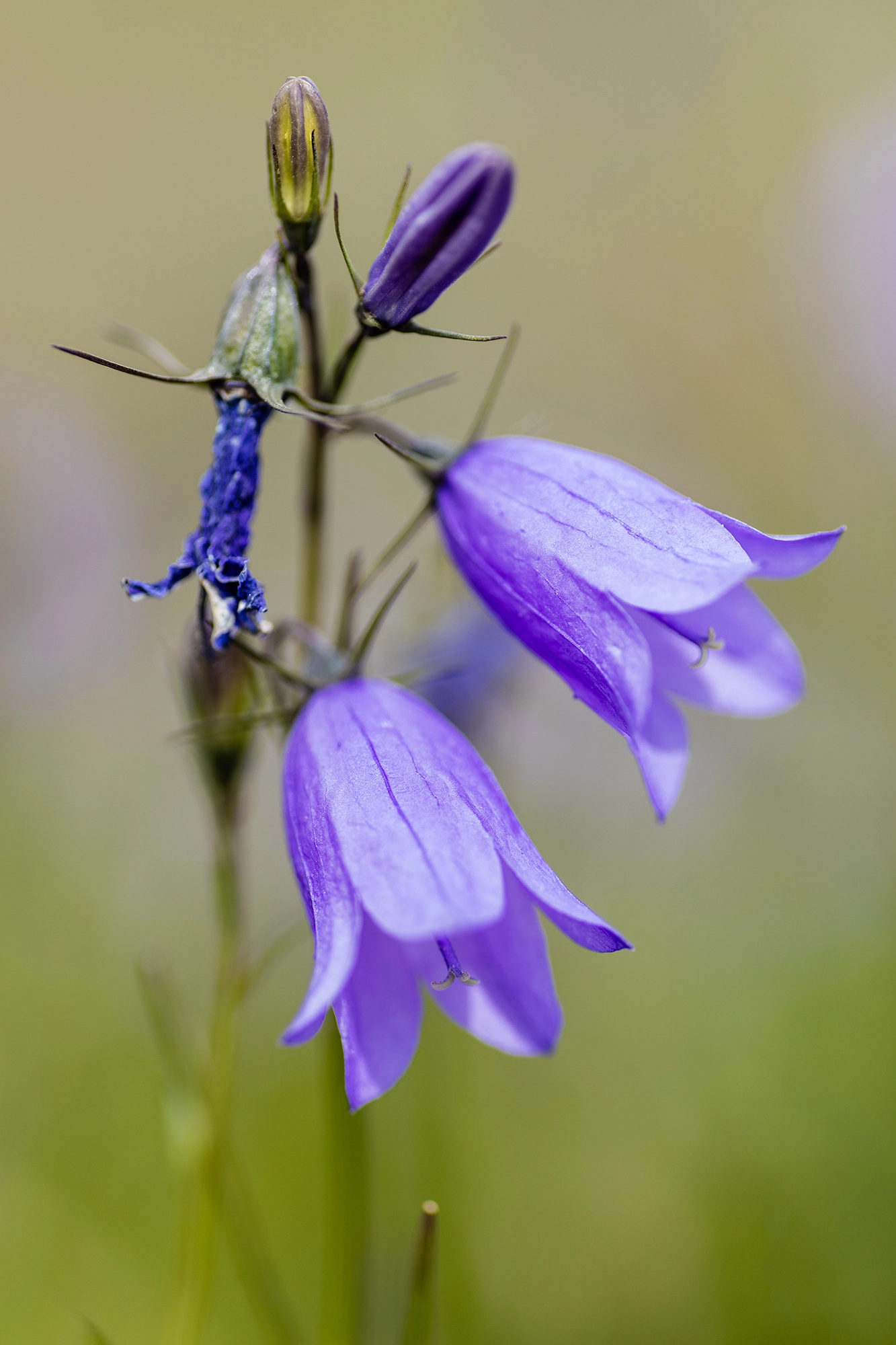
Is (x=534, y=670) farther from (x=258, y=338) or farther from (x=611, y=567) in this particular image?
(x=258, y=338)

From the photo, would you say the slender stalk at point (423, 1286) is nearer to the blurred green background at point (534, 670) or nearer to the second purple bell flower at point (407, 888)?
the second purple bell flower at point (407, 888)

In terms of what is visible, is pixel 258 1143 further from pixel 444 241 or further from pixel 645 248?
pixel 645 248

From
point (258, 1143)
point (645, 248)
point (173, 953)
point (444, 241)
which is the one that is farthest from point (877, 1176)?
point (645, 248)

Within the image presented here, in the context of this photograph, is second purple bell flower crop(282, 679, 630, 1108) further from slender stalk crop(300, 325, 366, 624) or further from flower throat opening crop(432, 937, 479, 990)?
slender stalk crop(300, 325, 366, 624)

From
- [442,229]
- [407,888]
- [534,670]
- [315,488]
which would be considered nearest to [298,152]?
[442,229]

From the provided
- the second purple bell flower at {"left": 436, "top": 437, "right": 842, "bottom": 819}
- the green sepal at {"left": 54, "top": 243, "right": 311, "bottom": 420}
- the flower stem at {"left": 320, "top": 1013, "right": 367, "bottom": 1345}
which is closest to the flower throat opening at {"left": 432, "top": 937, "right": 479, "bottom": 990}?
the flower stem at {"left": 320, "top": 1013, "right": 367, "bottom": 1345}

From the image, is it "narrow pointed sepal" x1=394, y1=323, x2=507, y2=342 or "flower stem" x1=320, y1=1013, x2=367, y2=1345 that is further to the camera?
"flower stem" x1=320, y1=1013, x2=367, y2=1345

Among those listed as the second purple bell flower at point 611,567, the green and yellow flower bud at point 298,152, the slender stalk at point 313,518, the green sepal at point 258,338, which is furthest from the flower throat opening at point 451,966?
the green and yellow flower bud at point 298,152
